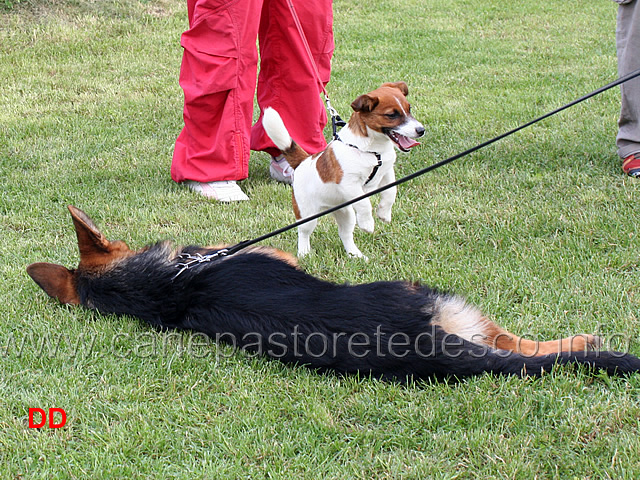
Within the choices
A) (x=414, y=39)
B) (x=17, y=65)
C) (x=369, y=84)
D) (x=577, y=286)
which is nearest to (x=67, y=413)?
(x=577, y=286)

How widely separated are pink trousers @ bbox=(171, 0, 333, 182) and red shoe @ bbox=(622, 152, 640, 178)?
218 cm

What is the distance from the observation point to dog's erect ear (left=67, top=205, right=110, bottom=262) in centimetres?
273

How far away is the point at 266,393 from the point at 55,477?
74 cm

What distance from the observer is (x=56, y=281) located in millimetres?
2932

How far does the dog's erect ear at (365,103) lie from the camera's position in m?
3.20

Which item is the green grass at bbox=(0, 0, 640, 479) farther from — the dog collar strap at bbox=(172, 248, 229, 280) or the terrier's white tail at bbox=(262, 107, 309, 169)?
the terrier's white tail at bbox=(262, 107, 309, 169)

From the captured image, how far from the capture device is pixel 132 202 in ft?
14.6

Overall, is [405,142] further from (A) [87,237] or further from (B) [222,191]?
(B) [222,191]

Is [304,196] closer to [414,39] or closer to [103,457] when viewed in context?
[103,457]

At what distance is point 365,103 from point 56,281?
1.69 meters

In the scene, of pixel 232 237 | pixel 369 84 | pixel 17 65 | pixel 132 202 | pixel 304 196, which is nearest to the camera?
pixel 304 196

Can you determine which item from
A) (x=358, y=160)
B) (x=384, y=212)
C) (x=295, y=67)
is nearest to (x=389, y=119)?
(x=358, y=160)

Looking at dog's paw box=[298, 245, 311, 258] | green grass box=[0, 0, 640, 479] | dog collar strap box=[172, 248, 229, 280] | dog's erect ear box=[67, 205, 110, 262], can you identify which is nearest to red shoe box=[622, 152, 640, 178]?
green grass box=[0, 0, 640, 479]

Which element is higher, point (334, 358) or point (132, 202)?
point (334, 358)
